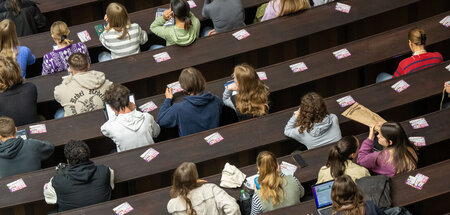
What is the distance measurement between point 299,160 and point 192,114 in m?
0.94

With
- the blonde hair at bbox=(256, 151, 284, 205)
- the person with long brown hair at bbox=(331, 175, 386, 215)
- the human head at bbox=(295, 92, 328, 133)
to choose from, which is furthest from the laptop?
the human head at bbox=(295, 92, 328, 133)

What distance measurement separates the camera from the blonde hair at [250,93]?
5406 mm

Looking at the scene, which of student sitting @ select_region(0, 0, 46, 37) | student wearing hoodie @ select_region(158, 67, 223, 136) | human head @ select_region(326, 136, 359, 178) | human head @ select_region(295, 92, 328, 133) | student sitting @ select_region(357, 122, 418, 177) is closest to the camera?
human head @ select_region(326, 136, 359, 178)

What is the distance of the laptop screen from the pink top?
533 millimetres

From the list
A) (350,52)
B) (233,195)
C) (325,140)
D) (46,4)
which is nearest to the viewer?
(233,195)

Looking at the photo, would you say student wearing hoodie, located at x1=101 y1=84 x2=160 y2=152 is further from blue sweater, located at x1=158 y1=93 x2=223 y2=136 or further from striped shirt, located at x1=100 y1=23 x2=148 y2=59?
striped shirt, located at x1=100 y1=23 x2=148 y2=59

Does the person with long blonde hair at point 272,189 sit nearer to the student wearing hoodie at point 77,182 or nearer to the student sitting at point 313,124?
the student sitting at point 313,124

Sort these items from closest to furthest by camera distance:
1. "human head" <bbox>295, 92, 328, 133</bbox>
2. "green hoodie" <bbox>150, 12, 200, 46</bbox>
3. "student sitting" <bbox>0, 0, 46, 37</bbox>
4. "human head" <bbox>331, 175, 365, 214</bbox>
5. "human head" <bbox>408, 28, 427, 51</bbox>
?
"human head" <bbox>331, 175, 365, 214</bbox>, "human head" <bbox>295, 92, 328, 133</bbox>, "human head" <bbox>408, 28, 427, 51</bbox>, "green hoodie" <bbox>150, 12, 200, 46</bbox>, "student sitting" <bbox>0, 0, 46, 37</bbox>

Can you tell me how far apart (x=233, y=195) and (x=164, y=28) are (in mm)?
1961

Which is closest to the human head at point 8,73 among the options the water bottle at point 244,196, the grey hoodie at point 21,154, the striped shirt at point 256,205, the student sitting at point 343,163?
the grey hoodie at point 21,154

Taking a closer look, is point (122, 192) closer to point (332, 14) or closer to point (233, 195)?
point (233, 195)

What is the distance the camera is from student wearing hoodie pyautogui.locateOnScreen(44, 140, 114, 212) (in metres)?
4.87

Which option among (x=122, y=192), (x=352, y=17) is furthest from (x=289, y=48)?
(x=122, y=192)

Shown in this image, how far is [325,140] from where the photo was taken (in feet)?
17.6
